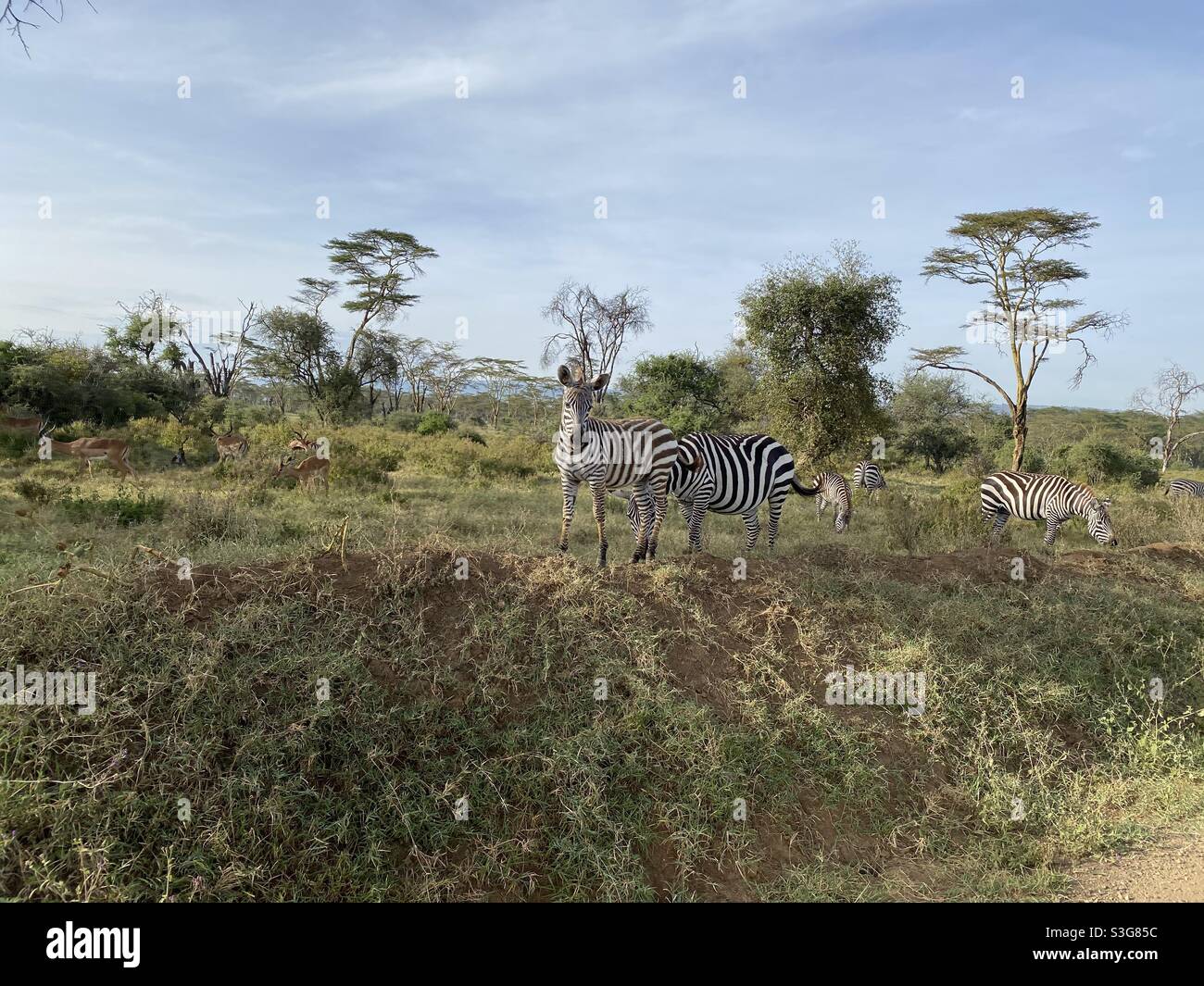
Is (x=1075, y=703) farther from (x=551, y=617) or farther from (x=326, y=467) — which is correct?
(x=326, y=467)

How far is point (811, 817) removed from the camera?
3.96 meters

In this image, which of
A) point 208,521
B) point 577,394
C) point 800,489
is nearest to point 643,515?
point 577,394

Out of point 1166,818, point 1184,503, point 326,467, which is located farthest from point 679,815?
point 1184,503

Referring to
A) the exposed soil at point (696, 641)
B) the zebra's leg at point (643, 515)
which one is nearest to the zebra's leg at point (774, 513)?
the zebra's leg at point (643, 515)

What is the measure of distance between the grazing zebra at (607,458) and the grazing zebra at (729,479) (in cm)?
41

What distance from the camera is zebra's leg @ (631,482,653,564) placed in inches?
261

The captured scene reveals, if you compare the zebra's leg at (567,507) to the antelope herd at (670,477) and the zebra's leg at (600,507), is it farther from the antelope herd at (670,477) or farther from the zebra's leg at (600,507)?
the zebra's leg at (600,507)

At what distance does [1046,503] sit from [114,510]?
14.0 metres

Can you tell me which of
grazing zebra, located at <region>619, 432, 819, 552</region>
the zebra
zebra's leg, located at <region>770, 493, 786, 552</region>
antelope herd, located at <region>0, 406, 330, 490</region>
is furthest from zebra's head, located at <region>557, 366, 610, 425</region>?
the zebra

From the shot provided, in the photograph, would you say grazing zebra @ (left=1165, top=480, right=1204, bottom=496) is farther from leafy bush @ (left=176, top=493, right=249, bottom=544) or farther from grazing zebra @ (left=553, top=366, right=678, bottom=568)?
leafy bush @ (left=176, top=493, right=249, bottom=544)

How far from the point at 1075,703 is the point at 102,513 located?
1098cm

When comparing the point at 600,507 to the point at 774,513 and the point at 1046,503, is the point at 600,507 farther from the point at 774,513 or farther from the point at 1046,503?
the point at 1046,503

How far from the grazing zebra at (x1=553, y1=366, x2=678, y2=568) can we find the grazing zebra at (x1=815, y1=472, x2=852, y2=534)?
588 cm

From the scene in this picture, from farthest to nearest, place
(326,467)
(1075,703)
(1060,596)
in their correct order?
(326,467), (1060,596), (1075,703)
